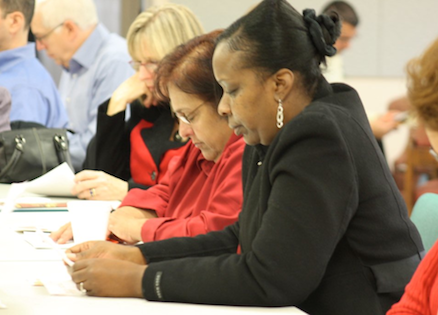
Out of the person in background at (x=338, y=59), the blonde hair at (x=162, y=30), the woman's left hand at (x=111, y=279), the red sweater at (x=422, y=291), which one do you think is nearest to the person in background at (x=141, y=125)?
the blonde hair at (x=162, y=30)

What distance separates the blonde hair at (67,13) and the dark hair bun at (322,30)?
2682 mm

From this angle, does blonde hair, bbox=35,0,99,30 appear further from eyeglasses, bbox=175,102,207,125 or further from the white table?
the white table

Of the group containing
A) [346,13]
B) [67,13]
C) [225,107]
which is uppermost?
[225,107]

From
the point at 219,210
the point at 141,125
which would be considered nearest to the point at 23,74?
the point at 141,125

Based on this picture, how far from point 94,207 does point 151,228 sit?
0.59 ft

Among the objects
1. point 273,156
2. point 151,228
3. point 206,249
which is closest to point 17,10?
point 151,228

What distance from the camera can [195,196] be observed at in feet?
6.51

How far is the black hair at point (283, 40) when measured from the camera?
1372mm

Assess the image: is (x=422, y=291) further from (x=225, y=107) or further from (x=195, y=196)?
(x=195, y=196)

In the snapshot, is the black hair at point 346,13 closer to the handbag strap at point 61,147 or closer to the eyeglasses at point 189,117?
the handbag strap at point 61,147

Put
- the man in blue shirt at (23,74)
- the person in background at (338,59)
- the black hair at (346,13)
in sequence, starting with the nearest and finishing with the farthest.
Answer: the man in blue shirt at (23,74)
the person in background at (338,59)
the black hair at (346,13)

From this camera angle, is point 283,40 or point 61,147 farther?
point 61,147

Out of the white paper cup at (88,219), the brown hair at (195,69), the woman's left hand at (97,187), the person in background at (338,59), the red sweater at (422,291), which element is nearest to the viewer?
the red sweater at (422,291)

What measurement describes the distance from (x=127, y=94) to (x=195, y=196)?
1027mm
